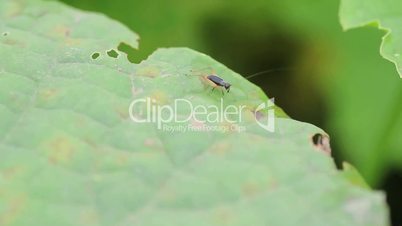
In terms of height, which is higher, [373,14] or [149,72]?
[373,14]

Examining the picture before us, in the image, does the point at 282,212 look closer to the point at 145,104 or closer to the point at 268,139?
the point at 268,139

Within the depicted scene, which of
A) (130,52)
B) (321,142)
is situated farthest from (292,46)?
(321,142)

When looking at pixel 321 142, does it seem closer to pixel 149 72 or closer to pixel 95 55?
pixel 149 72

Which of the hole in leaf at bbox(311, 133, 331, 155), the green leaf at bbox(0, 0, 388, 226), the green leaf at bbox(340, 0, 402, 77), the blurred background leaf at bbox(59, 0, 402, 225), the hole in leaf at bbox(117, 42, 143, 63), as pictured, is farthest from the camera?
the blurred background leaf at bbox(59, 0, 402, 225)

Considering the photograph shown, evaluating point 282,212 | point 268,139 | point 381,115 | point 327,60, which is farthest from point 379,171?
point 282,212

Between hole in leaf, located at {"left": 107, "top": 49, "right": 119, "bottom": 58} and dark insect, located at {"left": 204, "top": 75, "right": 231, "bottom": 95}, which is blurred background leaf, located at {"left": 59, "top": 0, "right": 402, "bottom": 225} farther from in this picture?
dark insect, located at {"left": 204, "top": 75, "right": 231, "bottom": 95}

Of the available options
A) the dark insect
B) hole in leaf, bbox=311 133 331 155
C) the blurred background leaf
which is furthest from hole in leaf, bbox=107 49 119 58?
the blurred background leaf
